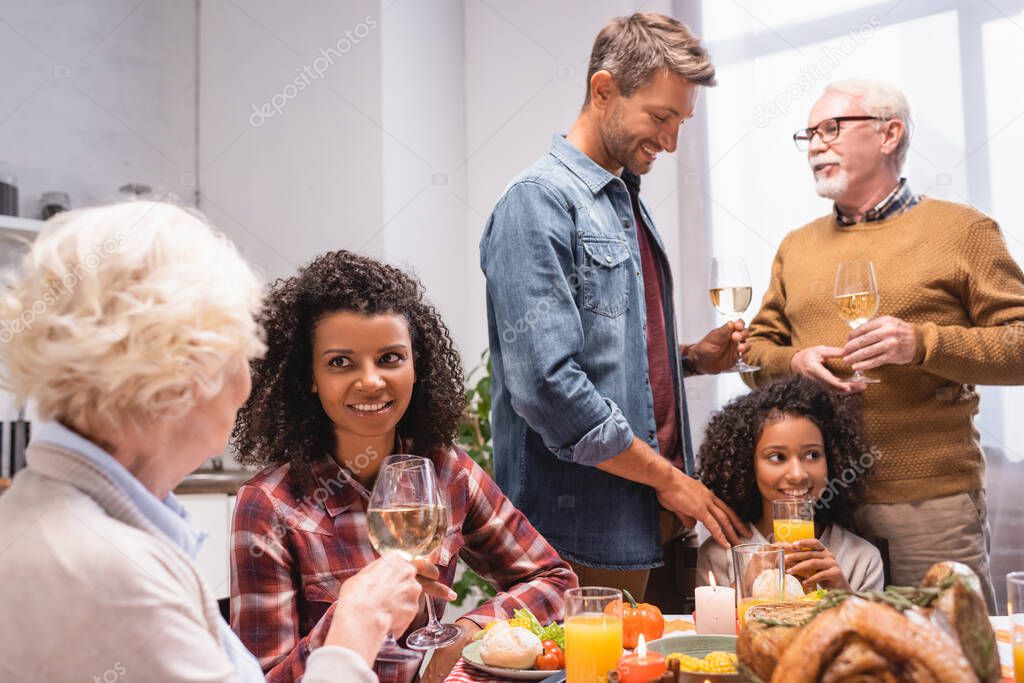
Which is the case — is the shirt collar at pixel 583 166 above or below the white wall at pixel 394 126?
below

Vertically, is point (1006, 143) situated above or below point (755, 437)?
above

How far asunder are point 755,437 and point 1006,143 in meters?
1.59

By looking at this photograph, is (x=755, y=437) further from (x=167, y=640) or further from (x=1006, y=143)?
(x=167, y=640)

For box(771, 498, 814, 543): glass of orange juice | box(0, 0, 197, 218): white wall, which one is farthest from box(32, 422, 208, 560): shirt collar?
box(0, 0, 197, 218): white wall

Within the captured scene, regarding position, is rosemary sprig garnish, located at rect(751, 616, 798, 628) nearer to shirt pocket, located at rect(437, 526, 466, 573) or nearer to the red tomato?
the red tomato

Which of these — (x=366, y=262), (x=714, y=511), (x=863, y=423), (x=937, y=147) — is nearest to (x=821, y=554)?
(x=714, y=511)

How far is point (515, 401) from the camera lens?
1.96 meters

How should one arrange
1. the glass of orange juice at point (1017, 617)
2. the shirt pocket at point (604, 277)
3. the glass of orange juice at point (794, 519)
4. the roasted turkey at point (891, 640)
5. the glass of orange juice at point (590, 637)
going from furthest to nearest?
the shirt pocket at point (604, 277)
the glass of orange juice at point (794, 519)
the glass of orange juice at point (590, 637)
the glass of orange juice at point (1017, 617)
the roasted turkey at point (891, 640)

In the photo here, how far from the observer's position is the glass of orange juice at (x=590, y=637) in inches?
46.6

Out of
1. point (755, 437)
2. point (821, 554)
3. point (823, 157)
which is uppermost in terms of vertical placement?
point (823, 157)

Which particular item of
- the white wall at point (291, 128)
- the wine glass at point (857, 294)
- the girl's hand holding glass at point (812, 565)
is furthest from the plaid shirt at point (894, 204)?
the white wall at point (291, 128)

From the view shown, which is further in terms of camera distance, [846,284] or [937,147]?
[937,147]

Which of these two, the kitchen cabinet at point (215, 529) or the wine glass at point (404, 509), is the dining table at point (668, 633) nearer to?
the wine glass at point (404, 509)

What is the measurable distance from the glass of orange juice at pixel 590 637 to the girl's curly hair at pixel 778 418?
1271 millimetres
